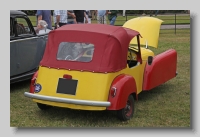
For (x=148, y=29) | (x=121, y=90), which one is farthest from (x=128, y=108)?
(x=148, y=29)

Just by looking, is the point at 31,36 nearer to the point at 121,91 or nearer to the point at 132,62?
the point at 132,62

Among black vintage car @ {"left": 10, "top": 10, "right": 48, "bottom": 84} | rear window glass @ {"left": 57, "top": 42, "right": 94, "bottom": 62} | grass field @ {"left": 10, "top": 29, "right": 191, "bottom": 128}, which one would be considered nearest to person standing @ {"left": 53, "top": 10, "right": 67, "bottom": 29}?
black vintage car @ {"left": 10, "top": 10, "right": 48, "bottom": 84}

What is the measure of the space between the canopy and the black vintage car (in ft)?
5.38

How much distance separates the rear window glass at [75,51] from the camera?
18.4ft

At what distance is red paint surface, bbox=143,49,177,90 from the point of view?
21.7ft

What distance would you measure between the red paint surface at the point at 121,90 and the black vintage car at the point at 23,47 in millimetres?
2579

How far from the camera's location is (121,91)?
211 inches

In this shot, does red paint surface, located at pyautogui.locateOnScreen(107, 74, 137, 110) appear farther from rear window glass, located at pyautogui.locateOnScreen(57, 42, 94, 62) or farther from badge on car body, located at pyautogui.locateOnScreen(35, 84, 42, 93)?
badge on car body, located at pyautogui.locateOnScreen(35, 84, 42, 93)

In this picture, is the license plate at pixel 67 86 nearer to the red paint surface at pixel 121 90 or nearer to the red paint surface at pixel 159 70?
the red paint surface at pixel 121 90

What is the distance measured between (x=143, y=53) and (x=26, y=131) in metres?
2.70

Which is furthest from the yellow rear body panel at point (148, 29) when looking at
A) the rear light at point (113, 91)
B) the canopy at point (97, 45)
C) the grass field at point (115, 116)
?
the rear light at point (113, 91)

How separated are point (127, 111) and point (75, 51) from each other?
45.9 inches

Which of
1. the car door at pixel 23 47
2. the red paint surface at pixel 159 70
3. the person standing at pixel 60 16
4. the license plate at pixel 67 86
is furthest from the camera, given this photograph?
the person standing at pixel 60 16

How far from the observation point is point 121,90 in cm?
537
